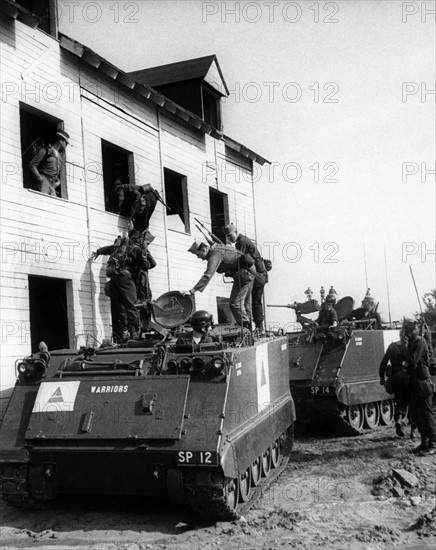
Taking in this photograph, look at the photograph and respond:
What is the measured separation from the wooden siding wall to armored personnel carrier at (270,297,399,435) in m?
3.81

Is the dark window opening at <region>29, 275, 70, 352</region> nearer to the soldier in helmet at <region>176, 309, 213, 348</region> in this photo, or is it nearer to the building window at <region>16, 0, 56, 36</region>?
the building window at <region>16, 0, 56, 36</region>

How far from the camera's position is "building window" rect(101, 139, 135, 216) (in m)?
14.3

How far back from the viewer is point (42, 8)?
41.0 ft

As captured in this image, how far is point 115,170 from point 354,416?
7622mm

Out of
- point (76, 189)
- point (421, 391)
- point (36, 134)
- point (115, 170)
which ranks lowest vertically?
point (421, 391)

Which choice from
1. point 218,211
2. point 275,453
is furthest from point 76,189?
point 218,211

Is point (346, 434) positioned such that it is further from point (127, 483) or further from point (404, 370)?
point (127, 483)

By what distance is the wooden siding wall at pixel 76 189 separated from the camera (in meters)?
11.0

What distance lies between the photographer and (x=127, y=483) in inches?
259

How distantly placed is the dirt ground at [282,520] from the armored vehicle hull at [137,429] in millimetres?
273

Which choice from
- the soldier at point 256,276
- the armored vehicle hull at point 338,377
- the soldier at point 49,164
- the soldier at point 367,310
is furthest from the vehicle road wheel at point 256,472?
the soldier at point 367,310

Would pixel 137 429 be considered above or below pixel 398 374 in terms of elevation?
above

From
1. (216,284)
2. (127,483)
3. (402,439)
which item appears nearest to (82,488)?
(127,483)

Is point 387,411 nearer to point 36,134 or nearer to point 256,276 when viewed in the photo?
point 256,276
